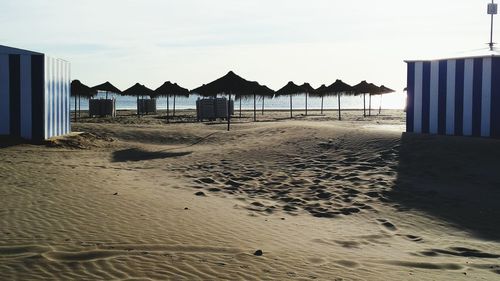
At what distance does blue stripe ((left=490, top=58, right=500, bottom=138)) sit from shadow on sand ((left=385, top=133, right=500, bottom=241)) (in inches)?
23.8

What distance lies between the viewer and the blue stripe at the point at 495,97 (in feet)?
38.7

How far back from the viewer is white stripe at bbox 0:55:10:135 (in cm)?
1391

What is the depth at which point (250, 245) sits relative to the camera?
17.8 ft

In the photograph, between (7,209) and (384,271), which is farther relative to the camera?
(7,209)

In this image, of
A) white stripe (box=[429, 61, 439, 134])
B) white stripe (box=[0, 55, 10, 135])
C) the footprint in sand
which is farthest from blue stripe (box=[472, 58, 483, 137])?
white stripe (box=[0, 55, 10, 135])

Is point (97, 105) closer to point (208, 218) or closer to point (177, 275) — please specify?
point (208, 218)

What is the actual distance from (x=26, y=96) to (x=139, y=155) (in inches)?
135

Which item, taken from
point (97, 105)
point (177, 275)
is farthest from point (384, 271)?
point (97, 105)

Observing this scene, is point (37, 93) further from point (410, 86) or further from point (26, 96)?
point (410, 86)

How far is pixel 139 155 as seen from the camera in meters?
14.1

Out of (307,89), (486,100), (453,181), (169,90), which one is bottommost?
(453,181)

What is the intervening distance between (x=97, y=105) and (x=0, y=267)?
98.8ft

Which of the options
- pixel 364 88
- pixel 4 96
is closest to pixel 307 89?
pixel 364 88

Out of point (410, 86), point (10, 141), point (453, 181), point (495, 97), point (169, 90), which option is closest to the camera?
point (453, 181)
